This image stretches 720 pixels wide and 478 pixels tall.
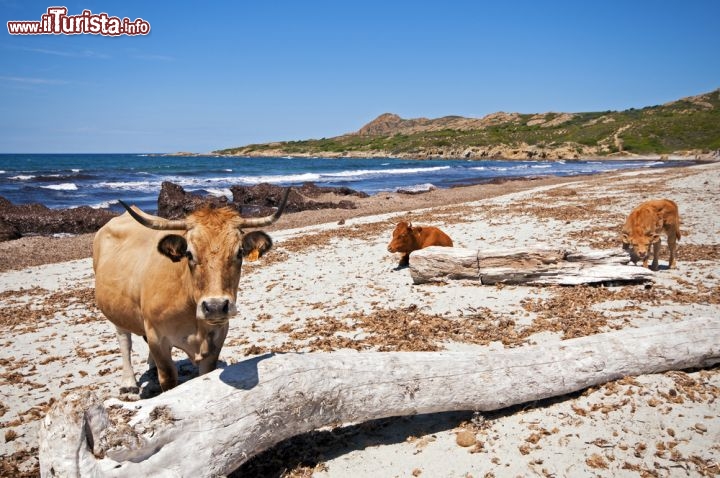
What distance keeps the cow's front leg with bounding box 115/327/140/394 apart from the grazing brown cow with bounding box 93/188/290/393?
12 mm

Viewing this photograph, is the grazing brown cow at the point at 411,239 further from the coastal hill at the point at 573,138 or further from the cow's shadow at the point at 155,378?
the coastal hill at the point at 573,138

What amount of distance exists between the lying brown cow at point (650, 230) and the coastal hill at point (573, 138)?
78.3 m

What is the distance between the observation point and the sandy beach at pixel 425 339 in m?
4.02

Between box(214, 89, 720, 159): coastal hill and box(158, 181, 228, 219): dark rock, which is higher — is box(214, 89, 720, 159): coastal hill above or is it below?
above

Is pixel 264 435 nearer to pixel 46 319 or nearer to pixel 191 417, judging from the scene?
pixel 191 417

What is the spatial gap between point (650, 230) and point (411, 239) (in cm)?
501

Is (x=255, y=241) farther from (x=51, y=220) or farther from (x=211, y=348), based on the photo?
(x=51, y=220)

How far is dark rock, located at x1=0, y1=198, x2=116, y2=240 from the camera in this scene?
2023 centimetres

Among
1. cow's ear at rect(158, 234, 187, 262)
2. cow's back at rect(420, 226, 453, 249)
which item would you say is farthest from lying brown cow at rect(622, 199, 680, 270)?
cow's ear at rect(158, 234, 187, 262)

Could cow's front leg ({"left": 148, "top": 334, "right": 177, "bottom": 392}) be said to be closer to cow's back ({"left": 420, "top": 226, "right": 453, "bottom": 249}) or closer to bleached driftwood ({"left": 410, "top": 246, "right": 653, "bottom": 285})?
bleached driftwood ({"left": 410, "top": 246, "right": 653, "bottom": 285})

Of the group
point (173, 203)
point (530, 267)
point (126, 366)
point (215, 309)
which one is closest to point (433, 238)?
point (530, 267)

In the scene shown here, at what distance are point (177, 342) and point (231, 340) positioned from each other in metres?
2.94

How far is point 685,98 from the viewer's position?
139000 millimetres

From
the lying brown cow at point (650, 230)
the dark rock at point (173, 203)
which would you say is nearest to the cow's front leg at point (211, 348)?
the lying brown cow at point (650, 230)
